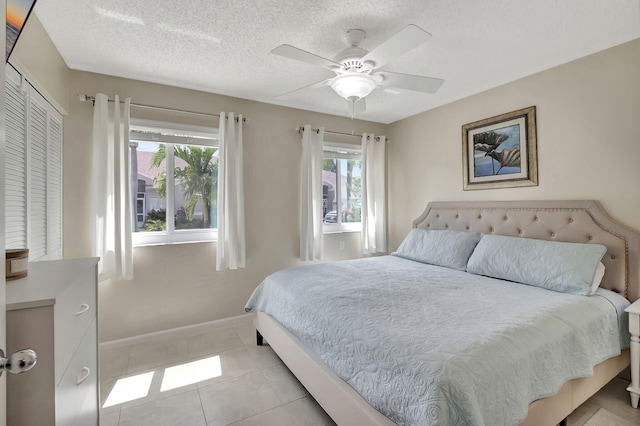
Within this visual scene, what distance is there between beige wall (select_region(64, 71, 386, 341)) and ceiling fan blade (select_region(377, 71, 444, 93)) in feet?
5.32

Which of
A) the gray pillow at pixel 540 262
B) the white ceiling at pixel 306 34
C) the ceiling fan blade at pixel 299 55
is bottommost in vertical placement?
the gray pillow at pixel 540 262

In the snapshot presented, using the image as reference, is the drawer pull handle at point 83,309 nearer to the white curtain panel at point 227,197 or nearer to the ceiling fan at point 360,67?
the ceiling fan at point 360,67

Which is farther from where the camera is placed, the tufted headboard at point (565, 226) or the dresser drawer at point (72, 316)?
the tufted headboard at point (565, 226)

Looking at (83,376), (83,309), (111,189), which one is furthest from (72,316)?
(111,189)

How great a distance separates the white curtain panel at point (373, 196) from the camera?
395 centimetres

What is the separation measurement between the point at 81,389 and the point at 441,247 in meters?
2.82

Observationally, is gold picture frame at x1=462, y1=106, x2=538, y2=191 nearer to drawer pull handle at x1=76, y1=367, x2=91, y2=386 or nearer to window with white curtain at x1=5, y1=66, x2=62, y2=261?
drawer pull handle at x1=76, y1=367, x2=91, y2=386

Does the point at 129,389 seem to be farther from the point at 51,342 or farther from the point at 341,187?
the point at 341,187

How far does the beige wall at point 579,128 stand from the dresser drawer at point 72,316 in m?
3.25

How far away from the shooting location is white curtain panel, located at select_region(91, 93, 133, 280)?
2.55 meters

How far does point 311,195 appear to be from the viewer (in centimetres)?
353

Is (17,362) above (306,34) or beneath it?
beneath

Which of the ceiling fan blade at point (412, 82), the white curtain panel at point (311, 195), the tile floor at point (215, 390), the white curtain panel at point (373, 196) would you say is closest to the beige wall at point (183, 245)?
the white curtain panel at point (311, 195)

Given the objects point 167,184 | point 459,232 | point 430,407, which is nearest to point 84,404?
point 430,407
